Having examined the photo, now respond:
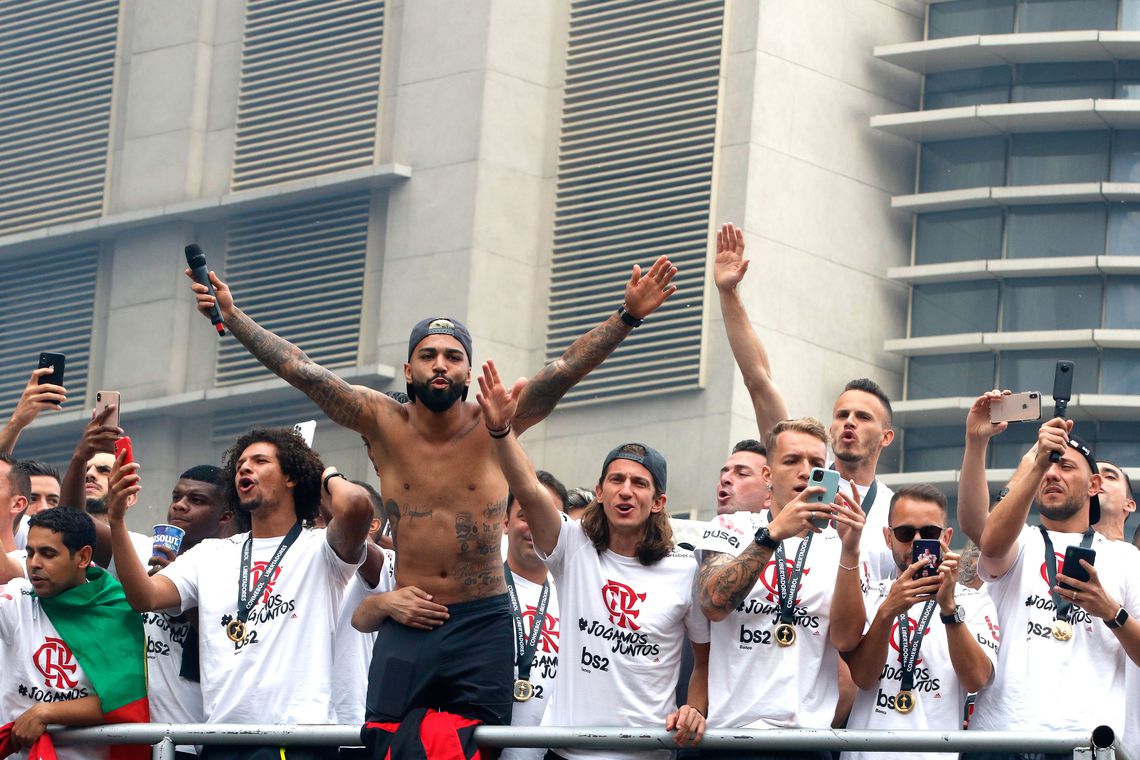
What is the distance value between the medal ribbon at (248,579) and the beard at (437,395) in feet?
3.12

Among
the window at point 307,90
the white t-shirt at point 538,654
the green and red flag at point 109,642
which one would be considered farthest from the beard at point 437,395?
the window at point 307,90

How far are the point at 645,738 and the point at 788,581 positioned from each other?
91 cm

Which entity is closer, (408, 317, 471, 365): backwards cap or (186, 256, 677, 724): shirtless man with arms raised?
(186, 256, 677, 724): shirtless man with arms raised

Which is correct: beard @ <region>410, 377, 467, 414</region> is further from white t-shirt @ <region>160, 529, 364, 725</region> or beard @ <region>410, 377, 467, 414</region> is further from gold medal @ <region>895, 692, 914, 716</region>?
gold medal @ <region>895, 692, 914, 716</region>

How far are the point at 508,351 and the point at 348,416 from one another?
Answer: 20858 mm

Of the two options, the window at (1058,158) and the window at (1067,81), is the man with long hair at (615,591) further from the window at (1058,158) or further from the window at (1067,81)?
the window at (1067,81)

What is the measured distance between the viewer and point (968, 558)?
34.6ft

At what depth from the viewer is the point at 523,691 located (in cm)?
1009

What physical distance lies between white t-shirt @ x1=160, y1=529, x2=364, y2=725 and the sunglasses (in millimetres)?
2241

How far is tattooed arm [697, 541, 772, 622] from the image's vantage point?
8.94m

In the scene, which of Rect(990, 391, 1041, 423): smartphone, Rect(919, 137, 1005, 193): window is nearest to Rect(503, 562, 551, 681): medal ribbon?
Rect(990, 391, 1041, 423): smartphone

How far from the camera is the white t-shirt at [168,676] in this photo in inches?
387

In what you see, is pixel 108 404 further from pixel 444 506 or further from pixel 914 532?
pixel 914 532

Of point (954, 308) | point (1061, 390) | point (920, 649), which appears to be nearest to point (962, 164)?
point (954, 308)
